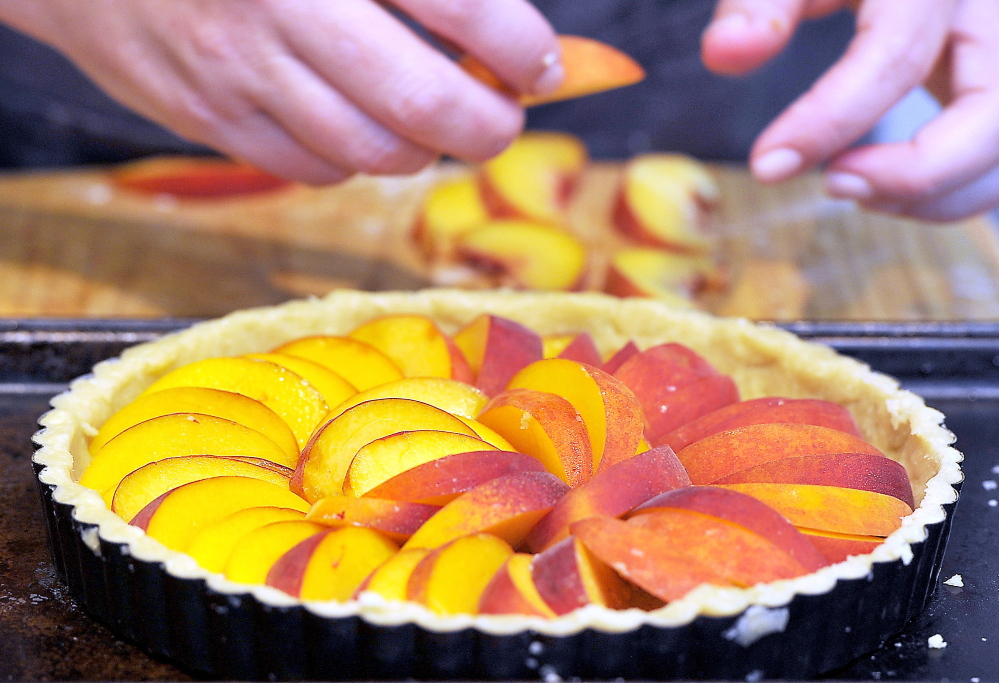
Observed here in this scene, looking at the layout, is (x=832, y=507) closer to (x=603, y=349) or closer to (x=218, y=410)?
(x=603, y=349)

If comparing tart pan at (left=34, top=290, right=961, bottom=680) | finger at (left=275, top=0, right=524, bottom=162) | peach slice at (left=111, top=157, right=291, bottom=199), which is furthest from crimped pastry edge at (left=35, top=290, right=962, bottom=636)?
peach slice at (left=111, top=157, right=291, bottom=199)

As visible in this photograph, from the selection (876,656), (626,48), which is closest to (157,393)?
(876,656)

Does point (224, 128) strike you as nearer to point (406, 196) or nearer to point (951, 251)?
point (406, 196)

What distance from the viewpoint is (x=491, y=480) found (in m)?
1.30

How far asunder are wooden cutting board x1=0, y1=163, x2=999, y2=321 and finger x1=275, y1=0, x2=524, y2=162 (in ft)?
2.93

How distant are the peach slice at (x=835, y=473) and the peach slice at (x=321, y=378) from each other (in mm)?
602

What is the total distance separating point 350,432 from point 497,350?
0.43 m

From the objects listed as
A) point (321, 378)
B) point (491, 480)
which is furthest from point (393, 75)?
point (491, 480)

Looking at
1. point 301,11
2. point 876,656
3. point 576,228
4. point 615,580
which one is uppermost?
point 301,11

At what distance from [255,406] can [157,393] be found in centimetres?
15

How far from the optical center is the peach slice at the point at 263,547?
4.03 feet

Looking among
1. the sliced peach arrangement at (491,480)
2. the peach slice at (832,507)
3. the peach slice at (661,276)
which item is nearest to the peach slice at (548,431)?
the sliced peach arrangement at (491,480)

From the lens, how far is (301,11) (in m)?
1.96

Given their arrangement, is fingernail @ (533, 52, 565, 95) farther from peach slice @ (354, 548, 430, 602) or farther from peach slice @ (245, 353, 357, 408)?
peach slice @ (354, 548, 430, 602)
